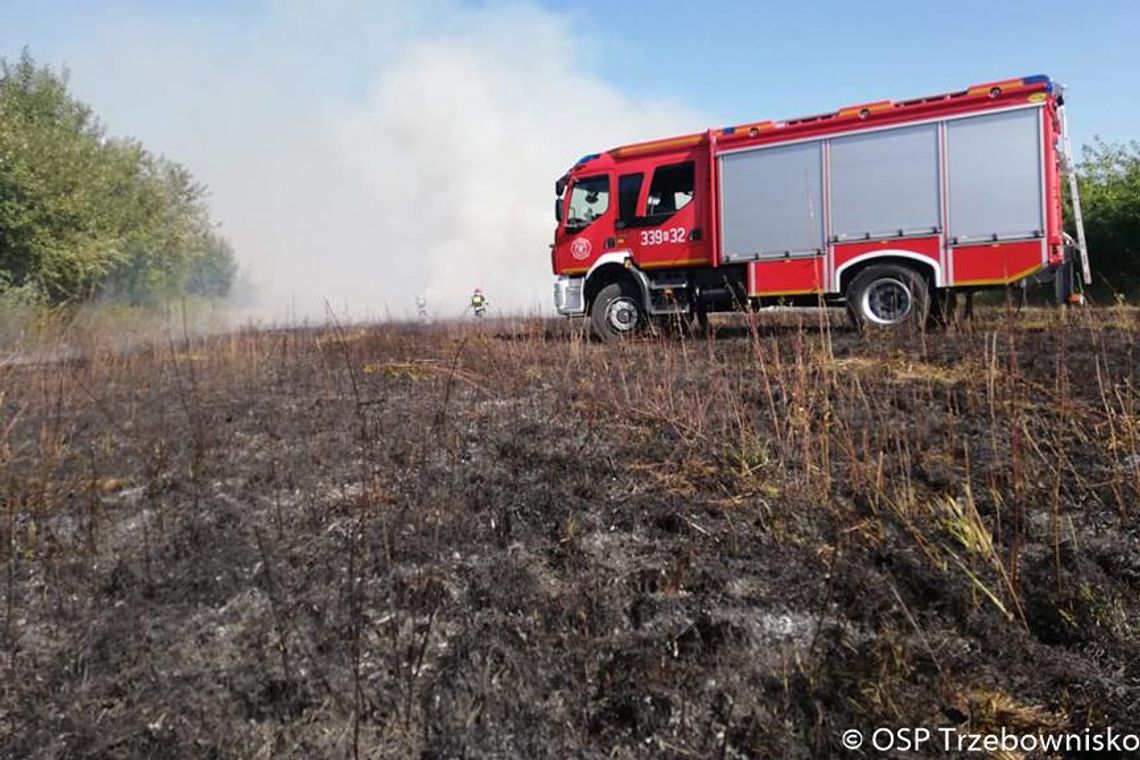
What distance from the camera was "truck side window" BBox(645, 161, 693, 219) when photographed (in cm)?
863

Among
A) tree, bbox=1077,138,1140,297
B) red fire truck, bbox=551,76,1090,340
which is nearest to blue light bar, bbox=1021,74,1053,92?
red fire truck, bbox=551,76,1090,340

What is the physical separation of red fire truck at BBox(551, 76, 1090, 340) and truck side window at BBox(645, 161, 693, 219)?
0.02 m

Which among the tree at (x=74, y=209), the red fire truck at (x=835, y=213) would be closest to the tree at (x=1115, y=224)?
the red fire truck at (x=835, y=213)

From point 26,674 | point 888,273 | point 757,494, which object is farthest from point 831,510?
point 888,273

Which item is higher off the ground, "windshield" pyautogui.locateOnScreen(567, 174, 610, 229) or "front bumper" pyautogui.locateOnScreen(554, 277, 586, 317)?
"windshield" pyautogui.locateOnScreen(567, 174, 610, 229)

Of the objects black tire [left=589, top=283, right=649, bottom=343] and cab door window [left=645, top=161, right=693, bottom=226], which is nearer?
cab door window [left=645, top=161, right=693, bottom=226]

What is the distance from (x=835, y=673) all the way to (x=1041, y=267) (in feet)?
22.4

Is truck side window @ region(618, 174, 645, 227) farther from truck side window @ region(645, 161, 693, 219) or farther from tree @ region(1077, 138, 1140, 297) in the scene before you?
tree @ region(1077, 138, 1140, 297)

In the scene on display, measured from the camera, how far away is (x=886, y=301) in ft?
24.6

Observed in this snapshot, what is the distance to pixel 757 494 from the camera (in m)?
2.61

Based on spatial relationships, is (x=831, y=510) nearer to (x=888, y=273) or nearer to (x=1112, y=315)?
(x=888, y=273)

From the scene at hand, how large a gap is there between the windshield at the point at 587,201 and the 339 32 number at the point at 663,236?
0.73m

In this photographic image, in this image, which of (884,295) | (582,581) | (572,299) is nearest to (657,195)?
(572,299)

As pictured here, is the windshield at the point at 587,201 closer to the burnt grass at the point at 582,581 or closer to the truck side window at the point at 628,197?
the truck side window at the point at 628,197
